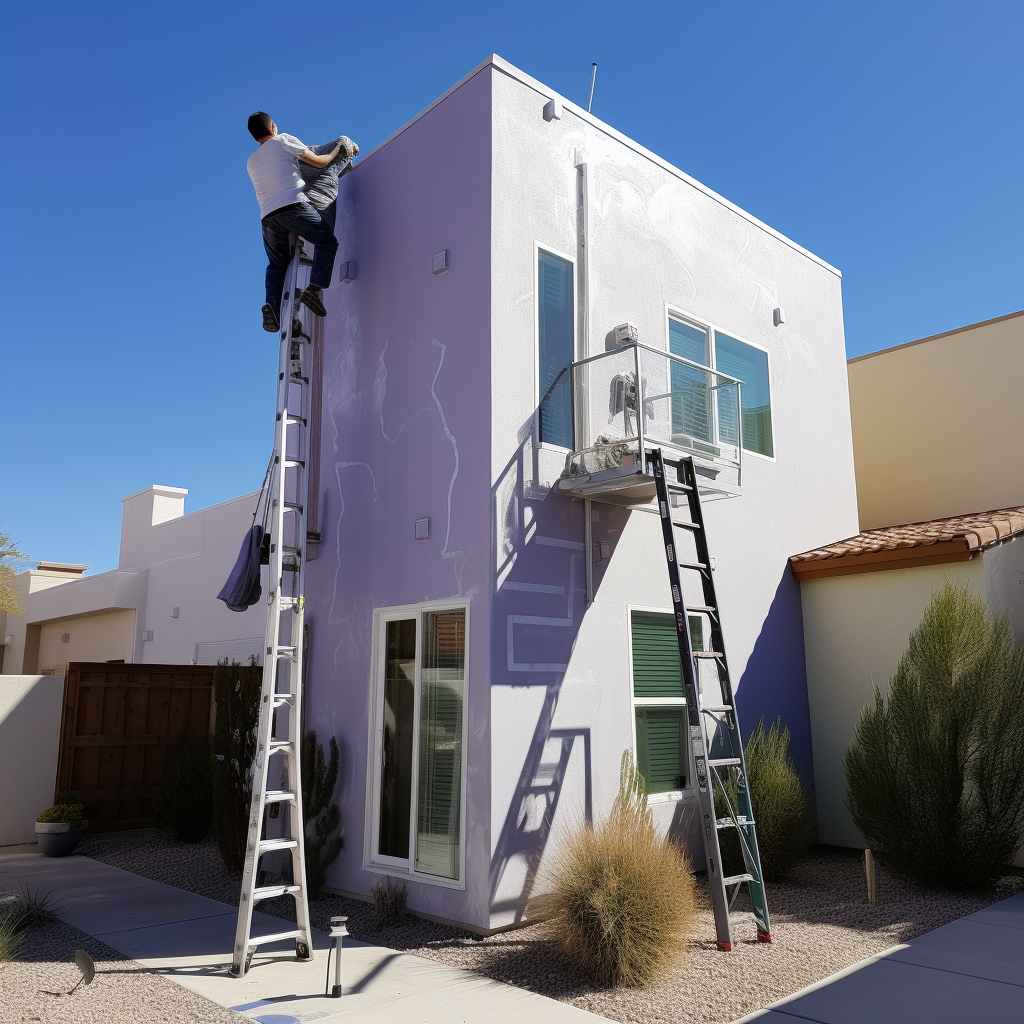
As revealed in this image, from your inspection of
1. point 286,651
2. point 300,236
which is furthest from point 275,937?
point 300,236

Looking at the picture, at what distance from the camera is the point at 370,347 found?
27.7ft

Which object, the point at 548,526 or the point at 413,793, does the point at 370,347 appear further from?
the point at 413,793

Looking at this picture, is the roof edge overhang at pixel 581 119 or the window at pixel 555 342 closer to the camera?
the window at pixel 555 342

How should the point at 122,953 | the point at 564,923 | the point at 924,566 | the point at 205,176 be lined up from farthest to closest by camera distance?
the point at 205,176, the point at 924,566, the point at 122,953, the point at 564,923

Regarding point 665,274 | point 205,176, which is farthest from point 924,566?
point 205,176

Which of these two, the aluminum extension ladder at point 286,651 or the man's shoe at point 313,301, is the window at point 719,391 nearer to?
the man's shoe at point 313,301

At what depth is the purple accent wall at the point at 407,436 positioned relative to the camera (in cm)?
702

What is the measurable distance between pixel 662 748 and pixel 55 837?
6.76 meters

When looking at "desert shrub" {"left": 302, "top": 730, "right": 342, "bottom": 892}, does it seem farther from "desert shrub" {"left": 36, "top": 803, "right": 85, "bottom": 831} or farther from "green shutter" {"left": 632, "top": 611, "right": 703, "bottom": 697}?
"desert shrub" {"left": 36, "top": 803, "right": 85, "bottom": 831}

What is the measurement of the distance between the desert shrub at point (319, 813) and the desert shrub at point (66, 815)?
12.5 feet

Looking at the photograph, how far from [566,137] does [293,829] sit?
6361 mm

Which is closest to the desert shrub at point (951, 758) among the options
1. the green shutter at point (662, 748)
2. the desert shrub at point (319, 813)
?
the green shutter at point (662, 748)

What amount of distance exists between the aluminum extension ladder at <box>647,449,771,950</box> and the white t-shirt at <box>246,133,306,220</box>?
12.9 ft

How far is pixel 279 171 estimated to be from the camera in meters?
7.93
